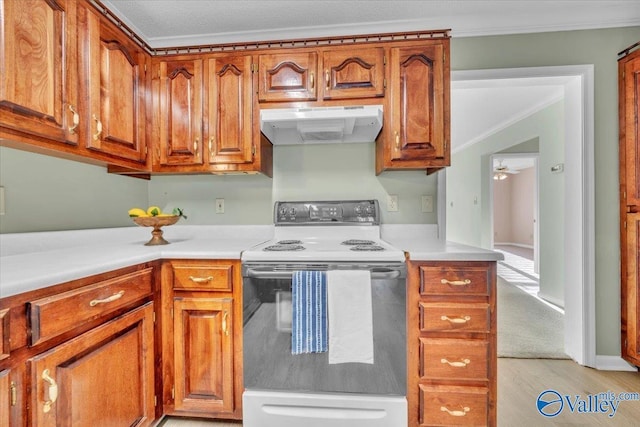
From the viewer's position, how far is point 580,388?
1802mm

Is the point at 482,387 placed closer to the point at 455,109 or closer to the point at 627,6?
the point at 627,6

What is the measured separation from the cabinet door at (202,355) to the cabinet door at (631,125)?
2627 millimetres

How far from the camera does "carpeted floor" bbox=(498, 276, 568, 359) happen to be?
7.33ft

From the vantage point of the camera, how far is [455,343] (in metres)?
1.36

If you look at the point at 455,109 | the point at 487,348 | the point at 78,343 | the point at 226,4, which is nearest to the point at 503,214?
the point at 455,109

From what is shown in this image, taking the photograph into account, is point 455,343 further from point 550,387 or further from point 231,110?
point 231,110

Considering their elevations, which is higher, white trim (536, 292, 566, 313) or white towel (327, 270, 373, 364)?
white towel (327, 270, 373, 364)

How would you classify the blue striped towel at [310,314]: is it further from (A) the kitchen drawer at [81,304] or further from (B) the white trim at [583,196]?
(B) the white trim at [583,196]

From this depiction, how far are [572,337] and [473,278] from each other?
5.04 ft

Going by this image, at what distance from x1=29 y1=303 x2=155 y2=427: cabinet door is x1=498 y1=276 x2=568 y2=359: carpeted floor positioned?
7.91 feet

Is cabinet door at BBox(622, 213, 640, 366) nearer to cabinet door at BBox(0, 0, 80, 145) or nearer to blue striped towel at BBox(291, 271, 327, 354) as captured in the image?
blue striped towel at BBox(291, 271, 327, 354)

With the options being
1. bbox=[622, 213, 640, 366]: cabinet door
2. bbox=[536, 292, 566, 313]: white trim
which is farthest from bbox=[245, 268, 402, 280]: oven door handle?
bbox=[536, 292, 566, 313]: white trim

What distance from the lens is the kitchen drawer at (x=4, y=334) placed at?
2.64 feet

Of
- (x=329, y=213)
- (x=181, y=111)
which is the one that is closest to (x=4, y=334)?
(x=181, y=111)
